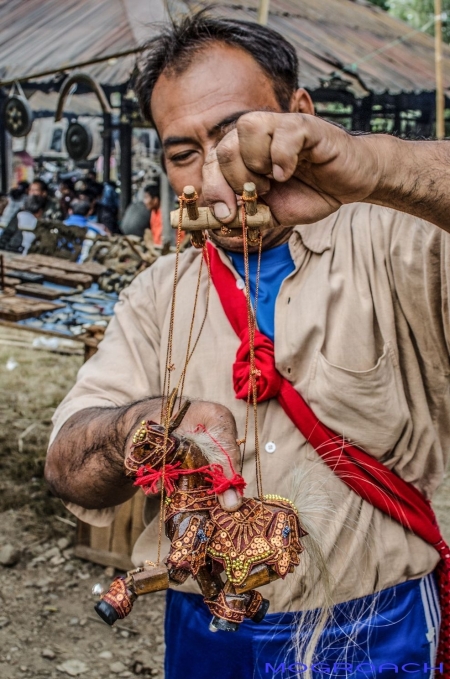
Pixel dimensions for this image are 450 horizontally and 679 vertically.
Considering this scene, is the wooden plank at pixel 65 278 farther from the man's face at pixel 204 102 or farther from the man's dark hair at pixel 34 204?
the man's face at pixel 204 102

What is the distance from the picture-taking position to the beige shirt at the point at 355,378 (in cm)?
173

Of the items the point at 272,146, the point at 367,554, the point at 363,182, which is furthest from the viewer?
the point at 367,554

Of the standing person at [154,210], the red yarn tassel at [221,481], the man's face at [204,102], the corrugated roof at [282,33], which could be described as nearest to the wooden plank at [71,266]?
the standing person at [154,210]

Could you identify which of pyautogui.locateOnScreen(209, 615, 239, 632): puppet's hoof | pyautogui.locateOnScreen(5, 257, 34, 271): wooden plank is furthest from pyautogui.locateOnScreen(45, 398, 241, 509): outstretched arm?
pyautogui.locateOnScreen(5, 257, 34, 271): wooden plank

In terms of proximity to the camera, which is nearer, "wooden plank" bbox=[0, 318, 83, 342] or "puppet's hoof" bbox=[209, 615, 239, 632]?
"puppet's hoof" bbox=[209, 615, 239, 632]

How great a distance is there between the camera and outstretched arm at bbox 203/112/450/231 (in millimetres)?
1266

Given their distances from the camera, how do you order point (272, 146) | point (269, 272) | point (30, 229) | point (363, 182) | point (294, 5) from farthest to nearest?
1. point (30, 229)
2. point (294, 5)
3. point (269, 272)
4. point (363, 182)
5. point (272, 146)

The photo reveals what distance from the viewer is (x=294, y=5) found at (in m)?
8.16

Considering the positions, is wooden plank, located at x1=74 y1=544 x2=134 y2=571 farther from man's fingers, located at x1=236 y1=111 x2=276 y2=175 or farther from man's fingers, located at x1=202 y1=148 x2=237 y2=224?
man's fingers, located at x1=236 y1=111 x2=276 y2=175

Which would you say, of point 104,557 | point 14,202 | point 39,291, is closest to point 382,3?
point 14,202

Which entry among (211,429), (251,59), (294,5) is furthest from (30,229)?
(211,429)

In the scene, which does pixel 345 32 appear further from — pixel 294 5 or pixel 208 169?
pixel 208 169

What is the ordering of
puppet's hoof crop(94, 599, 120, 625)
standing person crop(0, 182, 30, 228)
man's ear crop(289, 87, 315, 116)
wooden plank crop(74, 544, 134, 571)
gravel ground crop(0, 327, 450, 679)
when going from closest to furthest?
puppet's hoof crop(94, 599, 120, 625) → man's ear crop(289, 87, 315, 116) → gravel ground crop(0, 327, 450, 679) → wooden plank crop(74, 544, 134, 571) → standing person crop(0, 182, 30, 228)

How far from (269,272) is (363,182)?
26.0 inches
